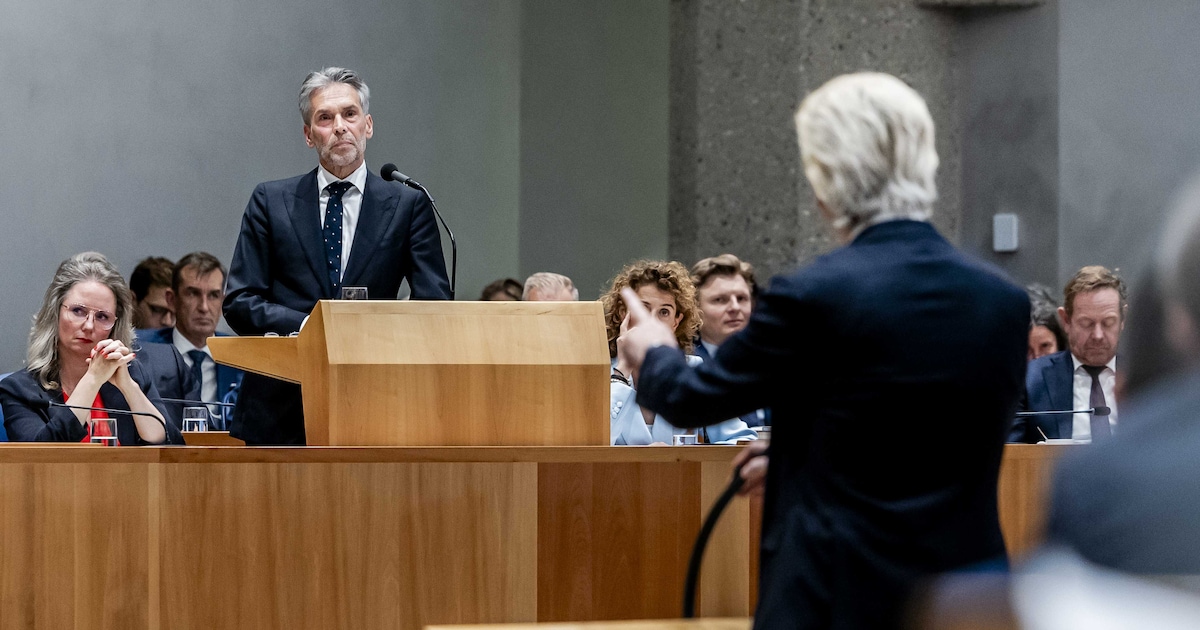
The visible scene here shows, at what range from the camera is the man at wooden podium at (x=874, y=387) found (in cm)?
185

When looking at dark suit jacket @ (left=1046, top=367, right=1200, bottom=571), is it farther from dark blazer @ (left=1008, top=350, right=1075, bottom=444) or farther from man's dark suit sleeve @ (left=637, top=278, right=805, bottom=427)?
dark blazer @ (left=1008, top=350, right=1075, bottom=444)

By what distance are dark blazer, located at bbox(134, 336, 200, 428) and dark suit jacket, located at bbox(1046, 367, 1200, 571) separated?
14.0ft

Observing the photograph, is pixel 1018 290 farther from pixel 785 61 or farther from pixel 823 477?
pixel 785 61

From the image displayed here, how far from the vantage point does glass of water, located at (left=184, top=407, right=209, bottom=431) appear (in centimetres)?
412

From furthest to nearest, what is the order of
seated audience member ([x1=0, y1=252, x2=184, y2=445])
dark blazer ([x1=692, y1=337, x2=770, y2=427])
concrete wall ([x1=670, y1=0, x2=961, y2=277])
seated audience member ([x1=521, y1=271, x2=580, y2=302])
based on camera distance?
concrete wall ([x1=670, y1=0, x2=961, y2=277])
seated audience member ([x1=521, y1=271, x2=580, y2=302])
dark blazer ([x1=692, y1=337, x2=770, y2=427])
seated audience member ([x1=0, y1=252, x2=184, y2=445])

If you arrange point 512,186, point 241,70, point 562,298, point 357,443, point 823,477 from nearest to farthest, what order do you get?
point 823,477
point 357,443
point 562,298
point 241,70
point 512,186

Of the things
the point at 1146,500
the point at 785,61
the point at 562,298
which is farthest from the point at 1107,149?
the point at 1146,500

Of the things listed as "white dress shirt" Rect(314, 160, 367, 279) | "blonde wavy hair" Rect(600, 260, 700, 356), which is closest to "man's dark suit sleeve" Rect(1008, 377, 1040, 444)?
"blonde wavy hair" Rect(600, 260, 700, 356)

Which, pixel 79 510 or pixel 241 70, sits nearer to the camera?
pixel 79 510

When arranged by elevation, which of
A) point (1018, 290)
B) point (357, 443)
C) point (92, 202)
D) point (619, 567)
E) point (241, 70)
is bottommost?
point (619, 567)

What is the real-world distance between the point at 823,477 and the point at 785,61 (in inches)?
204

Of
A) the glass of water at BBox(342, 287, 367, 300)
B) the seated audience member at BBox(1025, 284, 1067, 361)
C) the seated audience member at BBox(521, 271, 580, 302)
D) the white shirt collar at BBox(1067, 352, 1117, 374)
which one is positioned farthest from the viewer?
the seated audience member at BBox(521, 271, 580, 302)

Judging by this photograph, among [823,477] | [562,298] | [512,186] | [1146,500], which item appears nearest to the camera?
[1146,500]

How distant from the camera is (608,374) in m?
3.08
